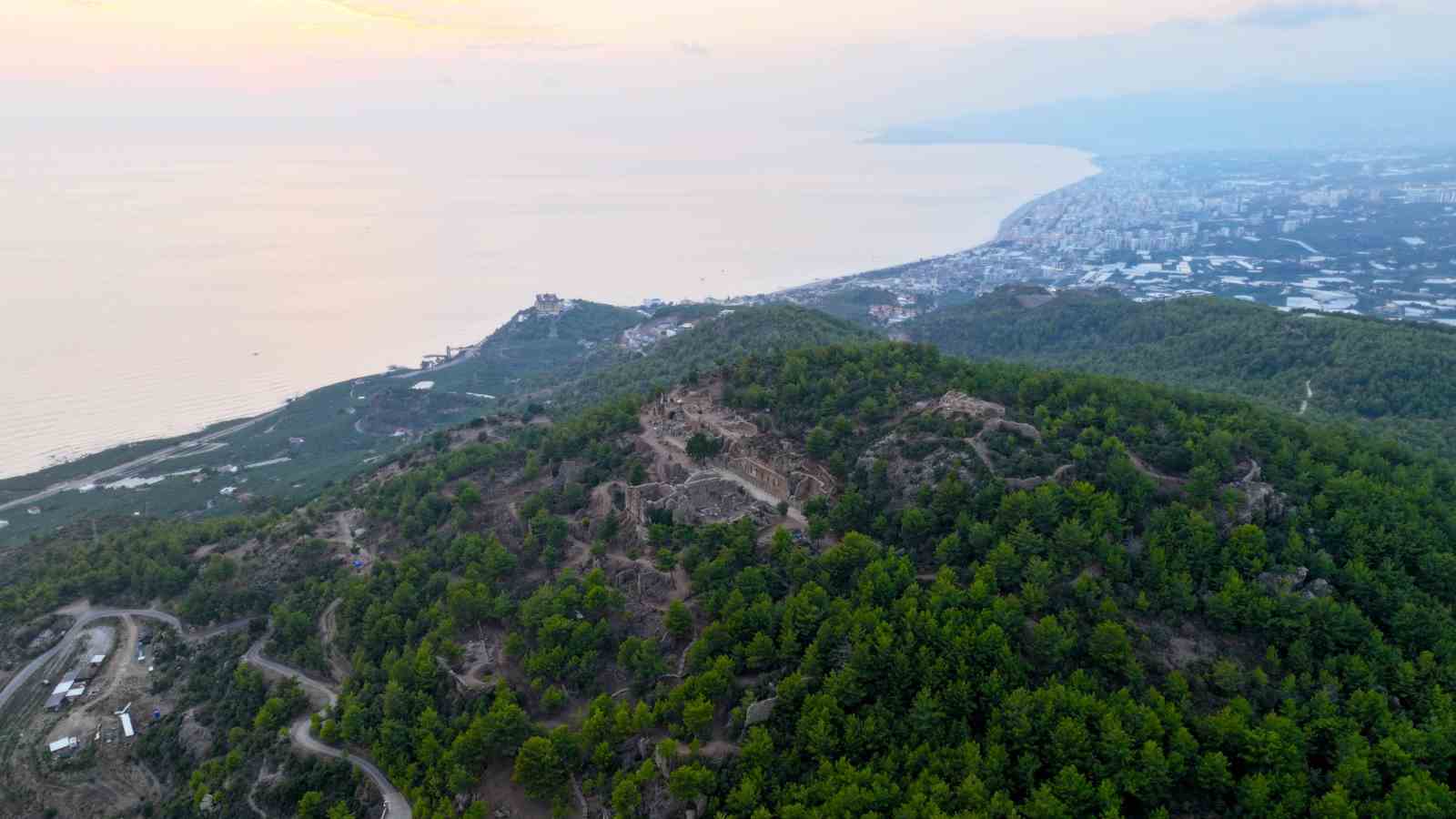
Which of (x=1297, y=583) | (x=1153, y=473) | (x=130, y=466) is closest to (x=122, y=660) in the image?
(x=130, y=466)

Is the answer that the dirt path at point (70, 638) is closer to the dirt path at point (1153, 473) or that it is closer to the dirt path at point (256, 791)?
the dirt path at point (256, 791)

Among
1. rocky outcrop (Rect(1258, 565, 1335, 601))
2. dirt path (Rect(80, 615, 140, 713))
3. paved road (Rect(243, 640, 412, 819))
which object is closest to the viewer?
rocky outcrop (Rect(1258, 565, 1335, 601))

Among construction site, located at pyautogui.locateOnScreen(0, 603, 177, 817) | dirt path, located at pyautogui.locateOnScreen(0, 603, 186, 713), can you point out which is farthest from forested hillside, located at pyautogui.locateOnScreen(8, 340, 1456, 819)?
dirt path, located at pyautogui.locateOnScreen(0, 603, 186, 713)

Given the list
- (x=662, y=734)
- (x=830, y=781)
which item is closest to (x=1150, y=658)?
(x=830, y=781)

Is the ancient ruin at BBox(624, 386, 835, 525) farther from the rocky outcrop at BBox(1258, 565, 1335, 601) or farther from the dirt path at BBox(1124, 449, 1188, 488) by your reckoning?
the rocky outcrop at BBox(1258, 565, 1335, 601)

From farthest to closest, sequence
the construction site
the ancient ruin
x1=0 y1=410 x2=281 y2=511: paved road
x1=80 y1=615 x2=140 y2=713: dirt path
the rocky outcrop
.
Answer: x1=0 y1=410 x2=281 y2=511: paved road → x1=80 y1=615 x2=140 y2=713: dirt path → the ancient ruin → the construction site → the rocky outcrop

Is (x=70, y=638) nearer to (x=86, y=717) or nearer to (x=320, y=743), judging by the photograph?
(x=86, y=717)

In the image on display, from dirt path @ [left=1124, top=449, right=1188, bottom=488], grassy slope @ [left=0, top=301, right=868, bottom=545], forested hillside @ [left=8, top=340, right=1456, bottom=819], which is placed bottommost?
grassy slope @ [left=0, top=301, right=868, bottom=545]
